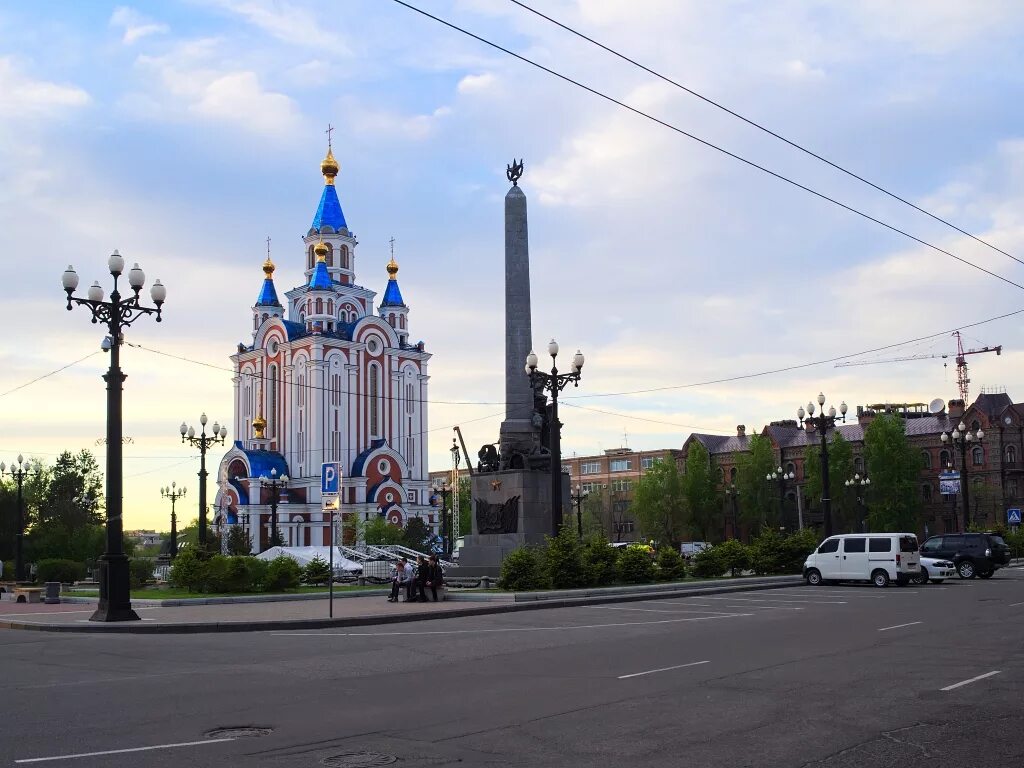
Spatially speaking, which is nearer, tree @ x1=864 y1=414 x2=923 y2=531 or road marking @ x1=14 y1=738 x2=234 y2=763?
Answer: road marking @ x1=14 y1=738 x2=234 y2=763

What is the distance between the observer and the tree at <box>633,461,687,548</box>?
9644 cm

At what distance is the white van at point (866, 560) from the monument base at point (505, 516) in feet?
29.9

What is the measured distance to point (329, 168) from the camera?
3748 inches

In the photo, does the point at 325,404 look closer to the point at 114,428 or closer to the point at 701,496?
the point at 701,496

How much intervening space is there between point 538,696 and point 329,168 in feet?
294

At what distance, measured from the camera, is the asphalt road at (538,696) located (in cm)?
787

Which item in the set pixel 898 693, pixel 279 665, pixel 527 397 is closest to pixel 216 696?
pixel 279 665

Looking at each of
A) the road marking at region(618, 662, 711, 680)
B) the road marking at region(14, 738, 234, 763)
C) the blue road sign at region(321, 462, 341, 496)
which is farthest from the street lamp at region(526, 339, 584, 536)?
the road marking at region(14, 738, 234, 763)

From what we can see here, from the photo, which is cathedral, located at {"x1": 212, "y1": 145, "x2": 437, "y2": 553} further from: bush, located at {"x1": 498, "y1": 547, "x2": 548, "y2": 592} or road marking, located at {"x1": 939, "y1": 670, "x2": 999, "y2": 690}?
road marking, located at {"x1": 939, "y1": 670, "x2": 999, "y2": 690}

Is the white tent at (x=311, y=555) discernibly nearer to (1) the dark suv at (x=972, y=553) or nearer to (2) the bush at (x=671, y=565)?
(2) the bush at (x=671, y=565)

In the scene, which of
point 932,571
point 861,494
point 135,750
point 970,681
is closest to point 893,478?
point 861,494

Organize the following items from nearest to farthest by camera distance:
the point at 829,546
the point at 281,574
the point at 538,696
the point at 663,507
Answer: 1. the point at 538,696
2. the point at 281,574
3. the point at 829,546
4. the point at 663,507

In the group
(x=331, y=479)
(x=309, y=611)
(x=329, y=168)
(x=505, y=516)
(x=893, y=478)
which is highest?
(x=329, y=168)

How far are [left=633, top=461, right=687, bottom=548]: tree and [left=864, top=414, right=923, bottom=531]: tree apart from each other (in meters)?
19.3
